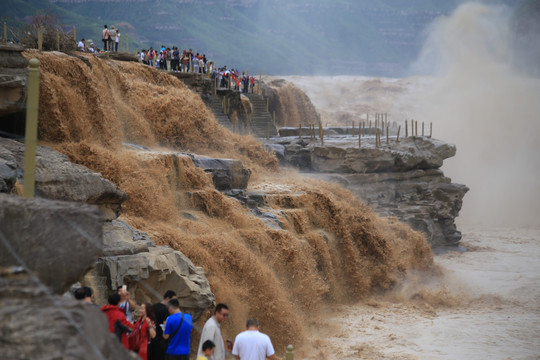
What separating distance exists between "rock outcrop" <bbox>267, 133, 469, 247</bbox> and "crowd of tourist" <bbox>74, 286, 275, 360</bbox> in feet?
66.8

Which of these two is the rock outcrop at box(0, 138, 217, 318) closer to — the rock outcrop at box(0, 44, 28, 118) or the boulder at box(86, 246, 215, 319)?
the boulder at box(86, 246, 215, 319)

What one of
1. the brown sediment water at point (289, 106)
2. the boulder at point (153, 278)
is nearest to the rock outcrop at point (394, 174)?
the brown sediment water at point (289, 106)

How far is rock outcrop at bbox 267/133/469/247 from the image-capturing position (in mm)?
28359

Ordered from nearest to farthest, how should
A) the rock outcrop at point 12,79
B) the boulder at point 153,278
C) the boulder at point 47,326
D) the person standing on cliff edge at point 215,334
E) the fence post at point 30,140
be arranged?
1. the boulder at point 47,326
2. the fence post at point 30,140
3. the person standing on cliff edge at point 215,334
4. the boulder at point 153,278
5. the rock outcrop at point 12,79

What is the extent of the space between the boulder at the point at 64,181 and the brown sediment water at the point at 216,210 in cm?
208

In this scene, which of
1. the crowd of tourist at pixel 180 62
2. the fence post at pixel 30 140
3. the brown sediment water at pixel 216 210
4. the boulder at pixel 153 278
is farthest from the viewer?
the crowd of tourist at pixel 180 62

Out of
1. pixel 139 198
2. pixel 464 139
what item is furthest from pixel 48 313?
pixel 464 139

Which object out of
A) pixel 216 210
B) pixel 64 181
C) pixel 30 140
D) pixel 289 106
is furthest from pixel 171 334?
pixel 289 106

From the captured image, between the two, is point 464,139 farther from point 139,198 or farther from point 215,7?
point 215,7

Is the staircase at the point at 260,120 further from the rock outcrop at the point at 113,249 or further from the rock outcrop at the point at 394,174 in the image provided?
the rock outcrop at the point at 113,249

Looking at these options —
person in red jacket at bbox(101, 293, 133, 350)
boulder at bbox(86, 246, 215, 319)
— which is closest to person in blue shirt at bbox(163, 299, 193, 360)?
person in red jacket at bbox(101, 293, 133, 350)

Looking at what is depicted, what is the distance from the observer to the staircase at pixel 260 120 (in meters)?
34.0

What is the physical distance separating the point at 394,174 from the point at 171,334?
23.2 m

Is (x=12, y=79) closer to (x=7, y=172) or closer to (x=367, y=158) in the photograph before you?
(x=7, y=172)
